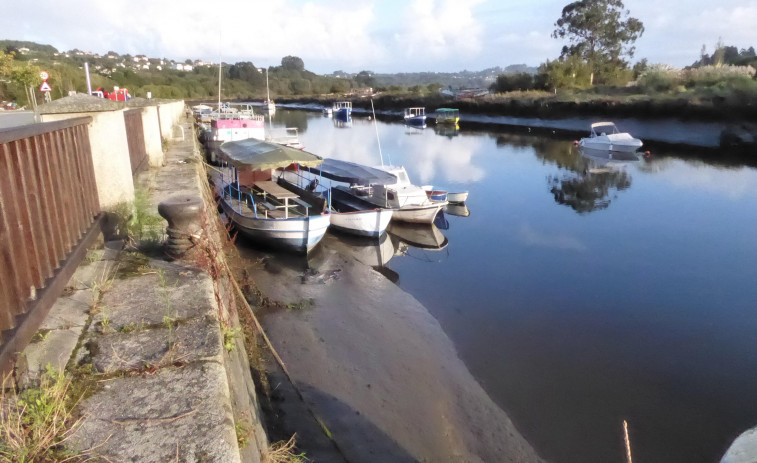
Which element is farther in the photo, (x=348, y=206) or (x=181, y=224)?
(x=348, y=206)

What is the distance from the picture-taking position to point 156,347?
3.90 metres

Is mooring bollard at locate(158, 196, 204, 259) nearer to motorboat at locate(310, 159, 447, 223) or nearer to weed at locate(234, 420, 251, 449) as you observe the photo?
weed at locate(234, 420, 251, 449)

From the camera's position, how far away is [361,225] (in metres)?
15.2

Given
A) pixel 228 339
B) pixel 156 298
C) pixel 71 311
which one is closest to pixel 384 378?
pixel 228 339

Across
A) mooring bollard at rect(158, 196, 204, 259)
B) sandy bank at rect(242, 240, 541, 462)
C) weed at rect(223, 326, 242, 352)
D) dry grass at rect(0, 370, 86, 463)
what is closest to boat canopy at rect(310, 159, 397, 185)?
sandy bank at rect(242, 240, 541, 462)

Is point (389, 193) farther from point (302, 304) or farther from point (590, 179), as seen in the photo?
point (590, 179)

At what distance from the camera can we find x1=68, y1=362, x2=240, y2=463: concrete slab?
2879 mm

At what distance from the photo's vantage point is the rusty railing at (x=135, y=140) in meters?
9.86

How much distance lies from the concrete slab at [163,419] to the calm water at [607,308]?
5.11 meters

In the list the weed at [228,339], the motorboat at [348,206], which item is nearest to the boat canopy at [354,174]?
the motorboat at [348,206]

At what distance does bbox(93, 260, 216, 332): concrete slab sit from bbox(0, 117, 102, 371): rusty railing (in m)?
0.45

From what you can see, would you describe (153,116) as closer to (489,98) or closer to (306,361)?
(306,361)

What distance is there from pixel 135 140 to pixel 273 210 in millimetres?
4511

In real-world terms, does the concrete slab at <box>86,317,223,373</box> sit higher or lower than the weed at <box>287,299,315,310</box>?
higher
